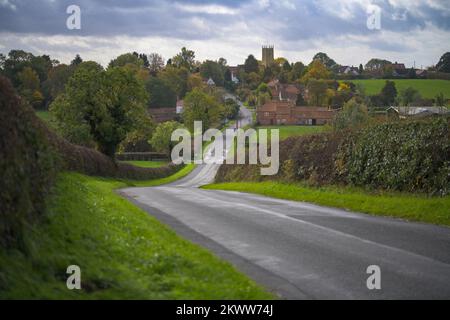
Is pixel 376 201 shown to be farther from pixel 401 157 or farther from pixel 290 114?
pixel 290 114

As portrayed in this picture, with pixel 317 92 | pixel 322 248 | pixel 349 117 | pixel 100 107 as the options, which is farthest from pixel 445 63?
pixel 322 248

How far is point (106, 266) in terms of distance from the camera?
27.3 ft

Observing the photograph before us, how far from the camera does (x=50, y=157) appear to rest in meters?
11.0

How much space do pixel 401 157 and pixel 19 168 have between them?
696 inches

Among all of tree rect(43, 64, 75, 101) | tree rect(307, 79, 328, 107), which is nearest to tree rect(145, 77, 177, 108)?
tree rect(307, 79, 328, 107)

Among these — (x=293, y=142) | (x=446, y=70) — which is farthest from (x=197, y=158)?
(x=293, y=142)

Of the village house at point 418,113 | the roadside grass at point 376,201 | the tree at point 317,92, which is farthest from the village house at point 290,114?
the roadside grass at point 376,201

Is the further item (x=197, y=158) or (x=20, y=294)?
(x=197, y=158)

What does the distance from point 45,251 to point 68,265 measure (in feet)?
1.39

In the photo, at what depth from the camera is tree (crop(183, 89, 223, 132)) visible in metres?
119

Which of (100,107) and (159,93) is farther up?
(159,93)

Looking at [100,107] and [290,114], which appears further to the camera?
[290,114]

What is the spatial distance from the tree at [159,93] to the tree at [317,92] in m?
36.9
